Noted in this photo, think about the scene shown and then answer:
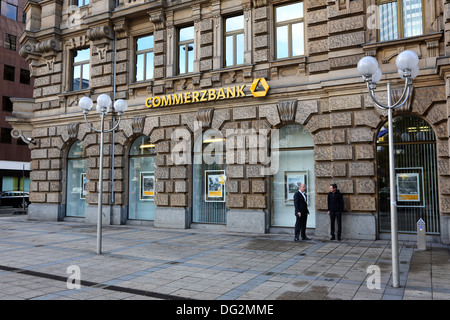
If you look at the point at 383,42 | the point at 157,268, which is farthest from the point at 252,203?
the point at 383,42

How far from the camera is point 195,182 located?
52.1ft

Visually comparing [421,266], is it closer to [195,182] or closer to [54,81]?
[195,182]

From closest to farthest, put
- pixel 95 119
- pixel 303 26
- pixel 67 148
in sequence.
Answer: pixel 303 26, pixel 95 119, pixel 67 148

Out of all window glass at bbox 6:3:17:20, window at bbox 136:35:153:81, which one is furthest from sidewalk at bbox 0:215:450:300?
window glass at bbox 6:3:17:20

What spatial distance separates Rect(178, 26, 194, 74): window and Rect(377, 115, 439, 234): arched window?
8.52 m

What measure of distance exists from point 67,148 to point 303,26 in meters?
13.3

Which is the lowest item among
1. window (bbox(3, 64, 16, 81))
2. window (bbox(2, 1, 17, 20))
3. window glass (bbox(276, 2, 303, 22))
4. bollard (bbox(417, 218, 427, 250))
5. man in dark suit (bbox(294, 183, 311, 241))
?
bollard (bbox(417, 218, 427, 250))

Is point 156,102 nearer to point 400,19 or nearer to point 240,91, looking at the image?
point 240,91

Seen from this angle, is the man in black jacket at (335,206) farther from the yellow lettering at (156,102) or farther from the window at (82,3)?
the window at (82,3)

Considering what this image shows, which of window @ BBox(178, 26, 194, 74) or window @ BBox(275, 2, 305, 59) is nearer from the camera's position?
window @ BBox(275, 2, 305, 59)

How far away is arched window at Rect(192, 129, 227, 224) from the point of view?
15.3 meters

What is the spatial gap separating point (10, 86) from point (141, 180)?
34.9 metres

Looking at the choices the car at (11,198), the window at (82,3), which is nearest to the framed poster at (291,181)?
the window at (82,3)

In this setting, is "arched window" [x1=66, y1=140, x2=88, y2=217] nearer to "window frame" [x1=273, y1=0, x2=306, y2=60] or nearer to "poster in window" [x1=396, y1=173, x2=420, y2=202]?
"window frame" [x1=273, y1=0, x2=306, y2=60]
